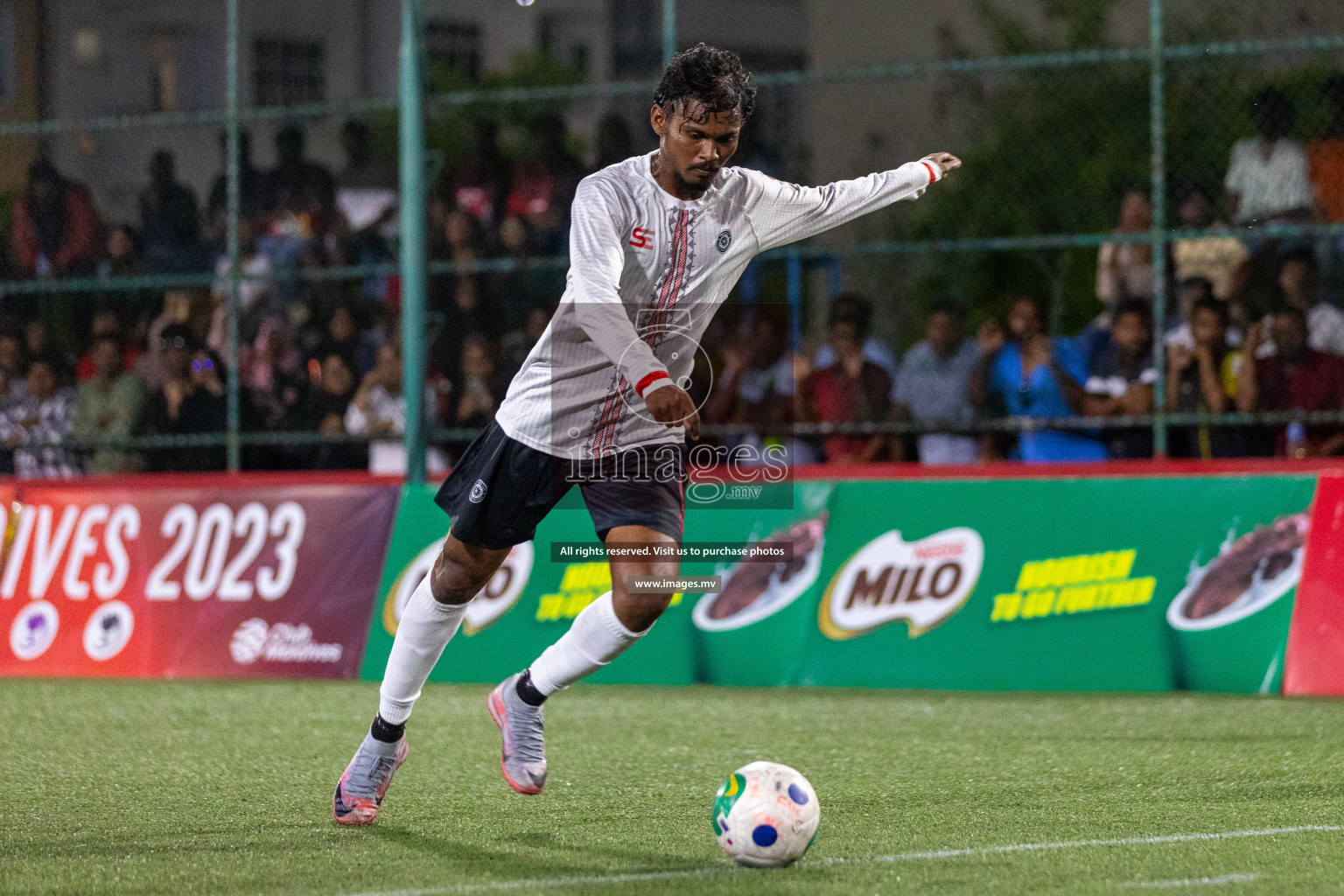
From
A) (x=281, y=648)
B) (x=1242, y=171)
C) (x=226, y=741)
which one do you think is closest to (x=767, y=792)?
(x=226, y=741)

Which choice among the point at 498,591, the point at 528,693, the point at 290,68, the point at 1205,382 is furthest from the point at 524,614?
the point at 290,68

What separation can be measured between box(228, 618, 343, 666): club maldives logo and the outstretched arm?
4.97m

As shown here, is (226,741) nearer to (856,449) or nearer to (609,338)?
(609,338)

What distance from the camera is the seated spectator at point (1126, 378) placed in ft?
33.3

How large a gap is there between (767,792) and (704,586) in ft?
15.3

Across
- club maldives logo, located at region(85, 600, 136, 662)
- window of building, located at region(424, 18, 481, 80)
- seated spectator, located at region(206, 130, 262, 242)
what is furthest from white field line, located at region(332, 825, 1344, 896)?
window of building, located at region(424, 18, 481, 80)

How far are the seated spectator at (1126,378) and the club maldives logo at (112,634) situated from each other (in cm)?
548

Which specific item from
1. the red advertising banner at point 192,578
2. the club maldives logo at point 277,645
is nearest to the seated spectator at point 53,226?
the red advertising banner at point 192,578

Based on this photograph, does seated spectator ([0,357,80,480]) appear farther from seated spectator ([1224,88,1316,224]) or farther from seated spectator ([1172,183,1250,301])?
seated spectator ([1224,88,1316,224])

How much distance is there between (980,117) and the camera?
16391mm

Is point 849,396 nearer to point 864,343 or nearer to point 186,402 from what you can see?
point 864,343

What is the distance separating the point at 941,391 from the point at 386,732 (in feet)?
18.6

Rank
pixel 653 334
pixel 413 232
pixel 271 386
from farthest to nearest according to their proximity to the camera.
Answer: pixel 271 386 < pixel 413 232 < pixel 653 334

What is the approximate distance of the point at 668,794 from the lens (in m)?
5.98
